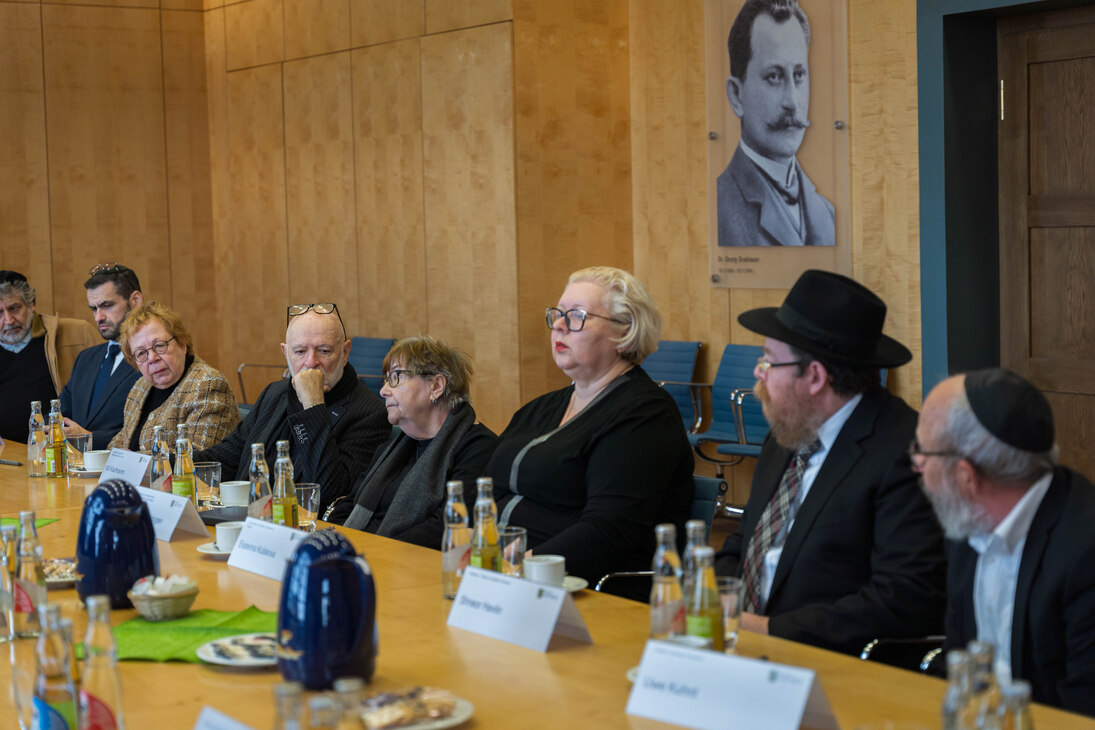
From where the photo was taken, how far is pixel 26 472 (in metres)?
4.77

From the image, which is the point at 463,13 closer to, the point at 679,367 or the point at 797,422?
the point at 679,367

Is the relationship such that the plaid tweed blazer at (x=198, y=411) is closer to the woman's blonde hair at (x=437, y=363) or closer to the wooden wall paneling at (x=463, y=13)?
the woman's blonde hair at (x=437, y=363)

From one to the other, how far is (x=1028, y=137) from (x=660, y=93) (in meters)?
2.27

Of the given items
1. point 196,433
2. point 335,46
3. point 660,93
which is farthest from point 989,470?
point 335,46

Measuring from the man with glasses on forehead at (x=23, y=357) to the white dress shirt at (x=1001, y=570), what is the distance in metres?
5.55

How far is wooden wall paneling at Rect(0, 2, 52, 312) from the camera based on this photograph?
970cm

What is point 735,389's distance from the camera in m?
6.73

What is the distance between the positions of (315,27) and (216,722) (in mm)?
8265

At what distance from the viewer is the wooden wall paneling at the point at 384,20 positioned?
27.8 feet

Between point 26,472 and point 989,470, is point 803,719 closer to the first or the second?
point 989,470

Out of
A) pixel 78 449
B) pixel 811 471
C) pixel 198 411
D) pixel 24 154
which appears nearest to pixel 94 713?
pixel 811 471

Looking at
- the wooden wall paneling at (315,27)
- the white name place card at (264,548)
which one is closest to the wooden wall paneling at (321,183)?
the wooden wall paneling at (315,27)

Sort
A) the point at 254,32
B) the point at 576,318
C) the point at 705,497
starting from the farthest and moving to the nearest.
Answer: the point at 254,32, the point at 576,318, the point at 705,497

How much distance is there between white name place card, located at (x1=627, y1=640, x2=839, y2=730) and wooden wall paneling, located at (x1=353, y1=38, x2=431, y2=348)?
22.4 feet
